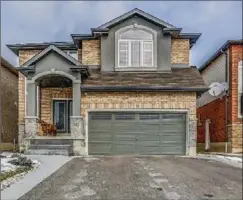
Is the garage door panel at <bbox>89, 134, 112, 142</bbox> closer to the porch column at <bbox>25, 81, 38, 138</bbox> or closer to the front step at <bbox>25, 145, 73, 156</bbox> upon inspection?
the front step at <bbox>25, 145, 73, 156</bbox>

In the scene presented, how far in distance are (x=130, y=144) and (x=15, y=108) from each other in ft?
20.1

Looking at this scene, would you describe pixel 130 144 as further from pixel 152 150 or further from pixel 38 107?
pixel 38 107

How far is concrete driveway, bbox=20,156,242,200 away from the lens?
6773 millimetres

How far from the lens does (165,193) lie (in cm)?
698

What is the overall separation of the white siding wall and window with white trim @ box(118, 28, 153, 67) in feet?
9.00

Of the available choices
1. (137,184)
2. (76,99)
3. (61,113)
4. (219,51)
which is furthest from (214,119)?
(137,184)

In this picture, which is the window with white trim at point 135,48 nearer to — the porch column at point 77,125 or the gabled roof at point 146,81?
the gabled roof at point 146,81

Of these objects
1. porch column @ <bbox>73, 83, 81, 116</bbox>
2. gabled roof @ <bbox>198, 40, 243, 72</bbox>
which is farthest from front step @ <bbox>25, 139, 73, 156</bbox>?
gabled roof @ <bbox>198, 40, 243, 72</bbox>

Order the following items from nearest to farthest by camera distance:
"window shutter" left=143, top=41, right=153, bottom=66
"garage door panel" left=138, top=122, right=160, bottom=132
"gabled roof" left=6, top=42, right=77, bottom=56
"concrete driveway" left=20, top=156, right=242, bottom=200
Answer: "concrete driveway" left=20, top=156, right=242, bottom=200 → "garage door panel" left=138, top=122, right=160, bottom=132 → "window shutter" left=143, top=41, right=153, bottom=66 → "gabled roof" left=6, top=42, right=77, bottom=56

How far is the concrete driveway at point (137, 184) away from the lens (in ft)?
22.2

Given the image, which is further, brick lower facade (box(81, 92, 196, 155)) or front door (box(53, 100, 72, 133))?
front door (box(53, 100, 72, 133))

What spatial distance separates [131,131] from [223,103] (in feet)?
14.6

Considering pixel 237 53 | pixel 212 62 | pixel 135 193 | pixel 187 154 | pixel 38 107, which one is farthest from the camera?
pixel 38 107

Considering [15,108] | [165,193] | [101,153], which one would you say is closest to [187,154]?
[101,153]
